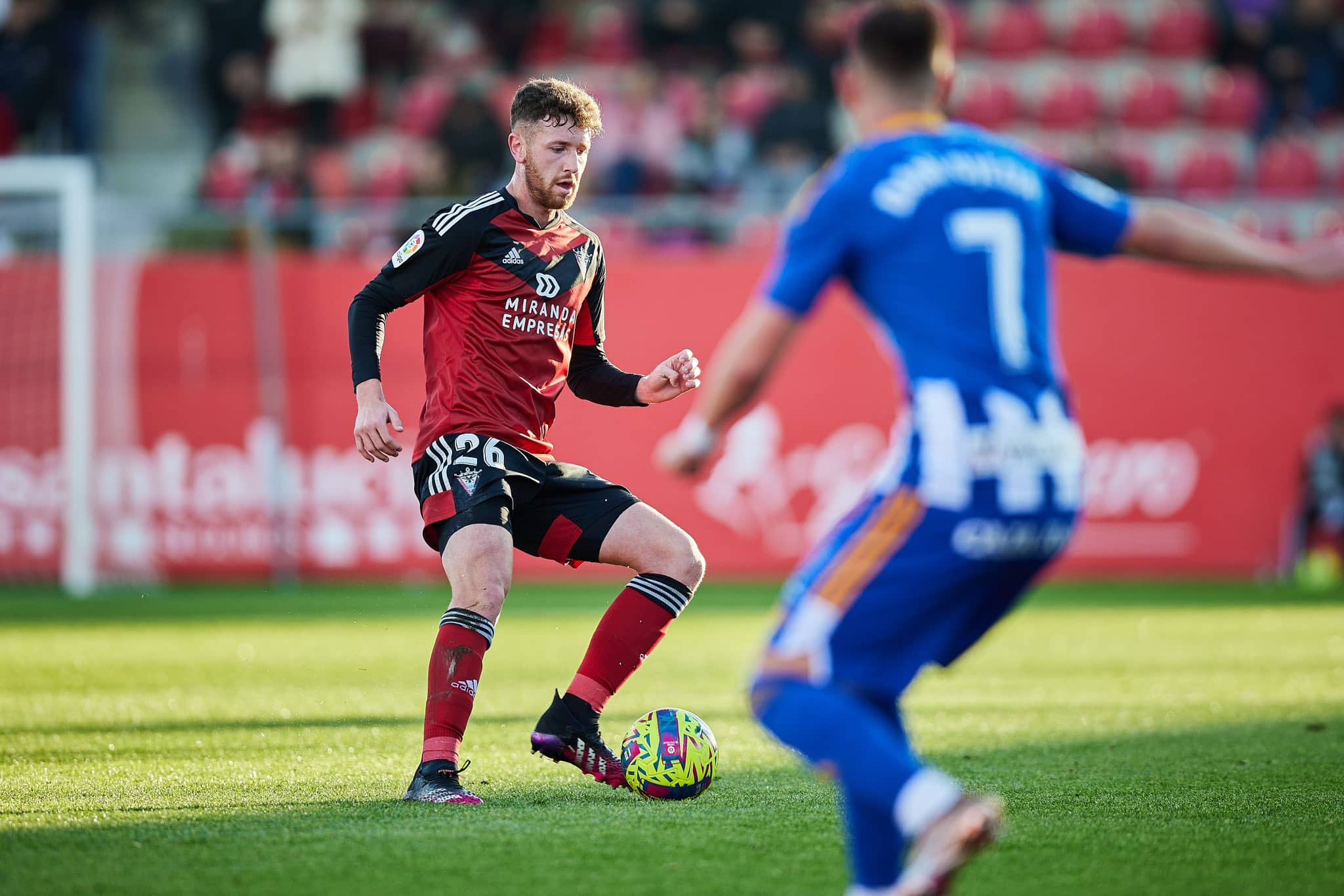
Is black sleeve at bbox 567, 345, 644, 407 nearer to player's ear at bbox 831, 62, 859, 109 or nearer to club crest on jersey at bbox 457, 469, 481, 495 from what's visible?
club crest on jersey at bbox 457, 469, 481, 495

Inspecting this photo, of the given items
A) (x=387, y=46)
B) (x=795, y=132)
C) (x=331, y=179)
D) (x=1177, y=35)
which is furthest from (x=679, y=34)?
(x=1177, y=35)

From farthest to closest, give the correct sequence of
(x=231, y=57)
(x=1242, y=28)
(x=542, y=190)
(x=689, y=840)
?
(x=1242, y=28) → (x=231, y=57) → (x=542, y=190) → (x=689, y=840)

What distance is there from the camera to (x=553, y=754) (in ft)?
18.8

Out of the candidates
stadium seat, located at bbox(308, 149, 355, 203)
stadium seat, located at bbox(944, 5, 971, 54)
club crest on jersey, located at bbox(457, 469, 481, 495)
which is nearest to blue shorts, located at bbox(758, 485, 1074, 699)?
club crest on jersey, located at bbox(457, 469, 481, 495)

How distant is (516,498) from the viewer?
5.77 m

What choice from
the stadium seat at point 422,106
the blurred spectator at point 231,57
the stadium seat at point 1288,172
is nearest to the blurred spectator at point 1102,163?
the stadium seat at point 1288,172

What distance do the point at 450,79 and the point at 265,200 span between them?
3979 mm

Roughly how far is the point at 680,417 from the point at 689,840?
38.5ft

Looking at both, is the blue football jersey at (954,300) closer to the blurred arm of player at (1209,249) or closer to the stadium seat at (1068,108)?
the blurred arm of player at (1209,249)

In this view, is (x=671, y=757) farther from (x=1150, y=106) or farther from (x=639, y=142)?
(x=1150, y=106)

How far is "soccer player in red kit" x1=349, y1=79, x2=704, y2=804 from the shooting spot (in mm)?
5648

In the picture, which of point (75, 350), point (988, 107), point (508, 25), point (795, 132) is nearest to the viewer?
point (75, 350)

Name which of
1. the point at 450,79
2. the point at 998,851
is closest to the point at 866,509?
the point at 998,851

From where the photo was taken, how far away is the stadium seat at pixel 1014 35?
20.6m
